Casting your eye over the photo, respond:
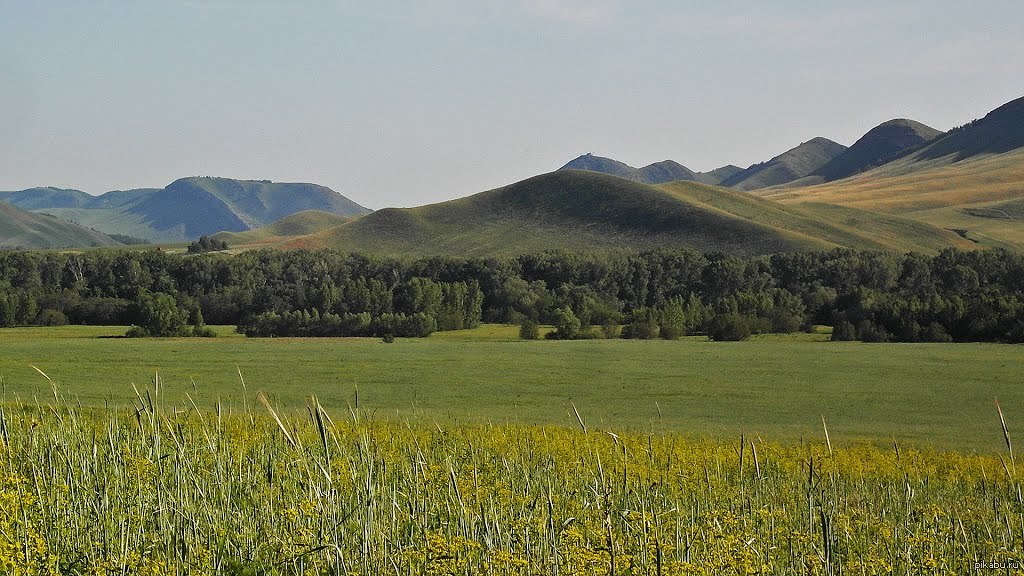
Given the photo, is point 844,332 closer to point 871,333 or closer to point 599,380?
point 871,333

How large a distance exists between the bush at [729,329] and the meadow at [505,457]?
2.68 meters

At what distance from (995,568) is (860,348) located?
218 feet

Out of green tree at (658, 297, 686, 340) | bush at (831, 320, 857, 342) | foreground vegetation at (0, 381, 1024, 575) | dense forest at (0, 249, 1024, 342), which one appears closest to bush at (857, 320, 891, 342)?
dense forest at (0, 249, 1024, 342)

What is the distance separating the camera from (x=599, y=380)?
51062 millimetres

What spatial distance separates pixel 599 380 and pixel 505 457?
37.5 metres

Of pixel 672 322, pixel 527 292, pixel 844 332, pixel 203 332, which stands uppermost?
pixel 527 292

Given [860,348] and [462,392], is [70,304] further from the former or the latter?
[860,348]

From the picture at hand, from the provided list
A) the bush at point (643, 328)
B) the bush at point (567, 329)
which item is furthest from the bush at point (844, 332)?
the bush at point (567, 329)

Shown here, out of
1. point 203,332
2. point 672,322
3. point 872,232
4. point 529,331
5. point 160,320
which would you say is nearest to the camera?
point 160,320

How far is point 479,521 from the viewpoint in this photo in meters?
8.25

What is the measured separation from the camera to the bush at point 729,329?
8706 cm

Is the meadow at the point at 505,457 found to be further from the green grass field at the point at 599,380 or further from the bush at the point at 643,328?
the bush at the point at 643,328

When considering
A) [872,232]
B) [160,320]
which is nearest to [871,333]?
[160,320]

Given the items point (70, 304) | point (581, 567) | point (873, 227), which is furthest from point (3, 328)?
point (873, 227)
